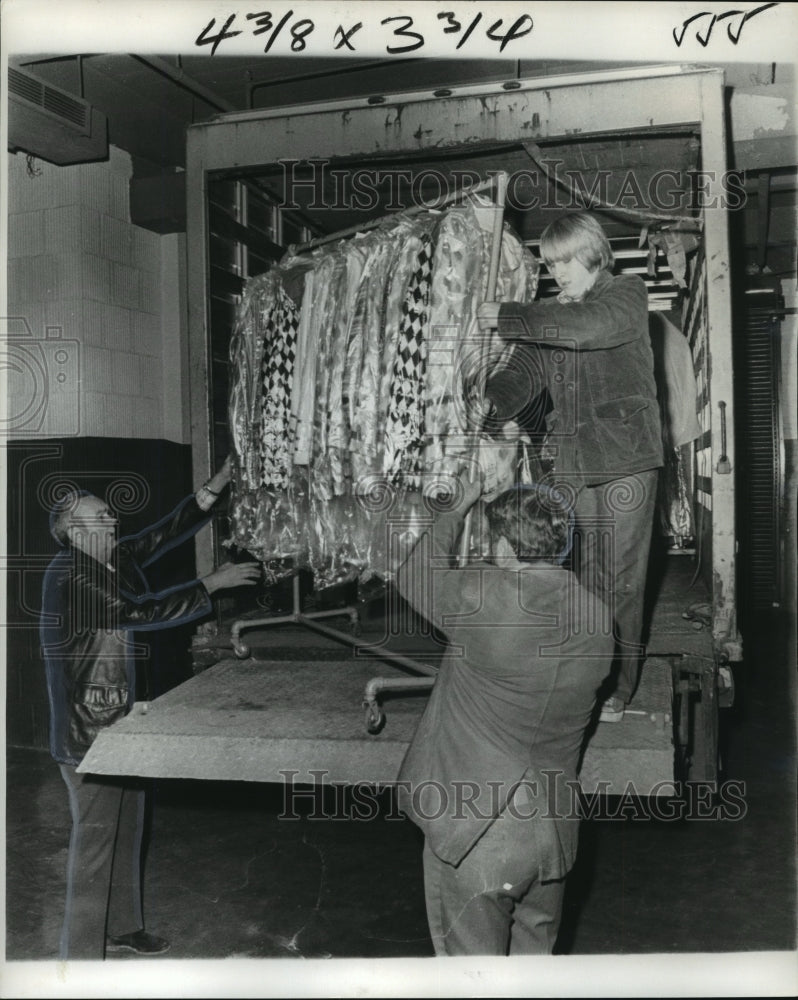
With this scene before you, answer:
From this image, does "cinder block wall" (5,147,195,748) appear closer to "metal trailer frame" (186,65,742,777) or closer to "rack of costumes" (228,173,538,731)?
"rack of costumes" (228,173,538,731)

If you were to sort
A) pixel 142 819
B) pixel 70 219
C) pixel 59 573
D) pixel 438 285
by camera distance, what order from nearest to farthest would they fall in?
pixel 438 285, pixel 59 573, pixel 142 819, pixel 70 219

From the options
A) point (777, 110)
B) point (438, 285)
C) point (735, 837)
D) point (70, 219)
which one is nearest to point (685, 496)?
point (735, 837)

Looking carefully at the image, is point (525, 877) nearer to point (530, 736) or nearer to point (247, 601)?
point (530, 736)

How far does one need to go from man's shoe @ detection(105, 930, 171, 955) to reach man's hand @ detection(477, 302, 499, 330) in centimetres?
310

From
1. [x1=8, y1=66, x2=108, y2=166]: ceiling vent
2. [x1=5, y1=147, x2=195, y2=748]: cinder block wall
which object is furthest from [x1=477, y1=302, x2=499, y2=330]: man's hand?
[x1=5, y1=147, x2=195, y2=748]: cinder block wall

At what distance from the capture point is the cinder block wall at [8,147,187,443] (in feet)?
19.1

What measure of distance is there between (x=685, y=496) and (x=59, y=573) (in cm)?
434

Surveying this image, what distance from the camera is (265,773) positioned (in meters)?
2.67

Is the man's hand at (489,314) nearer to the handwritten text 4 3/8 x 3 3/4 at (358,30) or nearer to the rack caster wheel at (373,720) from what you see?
the handwritten text 4 3/8 x 3 3/4 at (358,30)

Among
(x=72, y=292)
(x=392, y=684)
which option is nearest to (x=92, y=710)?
(x=392, y=684)

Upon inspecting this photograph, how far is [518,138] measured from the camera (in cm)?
314

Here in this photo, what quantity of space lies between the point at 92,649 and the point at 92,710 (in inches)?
9.6

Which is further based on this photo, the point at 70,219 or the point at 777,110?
the point at 70,219

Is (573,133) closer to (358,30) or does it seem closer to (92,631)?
(358,30)
